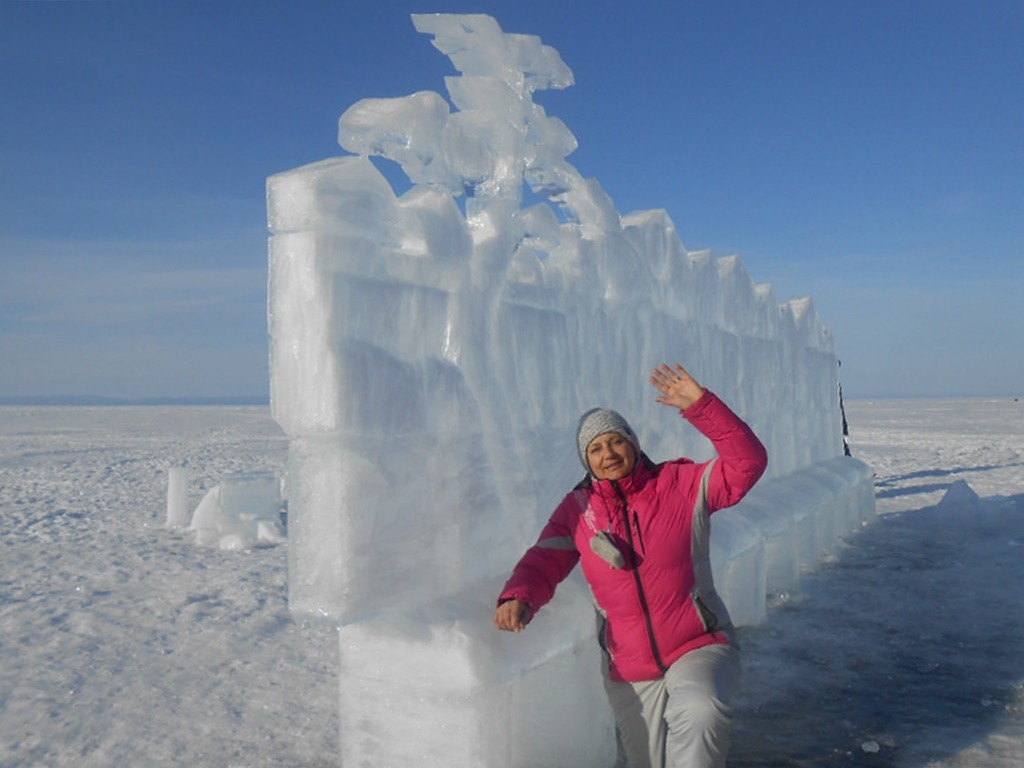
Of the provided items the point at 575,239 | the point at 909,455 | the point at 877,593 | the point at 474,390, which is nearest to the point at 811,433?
the point at 877,593

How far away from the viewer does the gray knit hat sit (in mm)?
2674

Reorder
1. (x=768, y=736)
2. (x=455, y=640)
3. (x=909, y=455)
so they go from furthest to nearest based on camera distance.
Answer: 1. (x=909, y=455)
2. (x=768, y=736)
3. (x=455, y=640)

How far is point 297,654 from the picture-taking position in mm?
4621

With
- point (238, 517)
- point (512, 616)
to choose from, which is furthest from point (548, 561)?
point (238, 517)

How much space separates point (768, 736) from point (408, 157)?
2574 millimetres

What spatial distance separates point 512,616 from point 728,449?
785 millimetres

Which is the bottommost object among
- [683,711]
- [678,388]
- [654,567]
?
[683,711]

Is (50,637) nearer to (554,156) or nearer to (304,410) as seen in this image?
(304,410)

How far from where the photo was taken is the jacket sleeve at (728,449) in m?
2.47

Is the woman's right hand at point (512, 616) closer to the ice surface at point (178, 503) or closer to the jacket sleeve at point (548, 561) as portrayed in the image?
the jacket sleeve at point (548, 561)

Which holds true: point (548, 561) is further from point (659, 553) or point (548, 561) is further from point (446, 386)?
point (446, 386)

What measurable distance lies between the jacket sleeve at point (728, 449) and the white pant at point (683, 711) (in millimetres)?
459

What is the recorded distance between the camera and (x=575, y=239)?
3908 mm

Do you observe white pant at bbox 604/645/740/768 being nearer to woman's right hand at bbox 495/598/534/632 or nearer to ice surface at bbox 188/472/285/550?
woman's right hand at bbox 495/598/534/632
